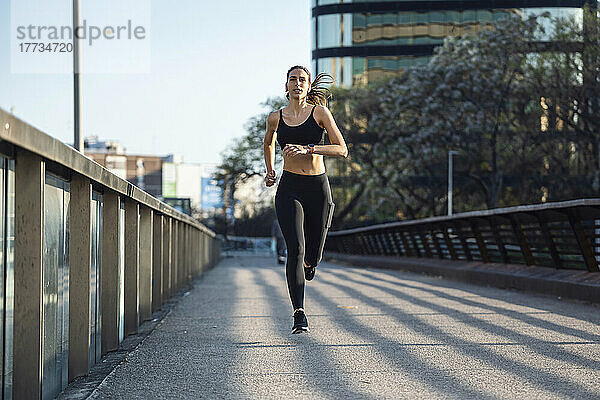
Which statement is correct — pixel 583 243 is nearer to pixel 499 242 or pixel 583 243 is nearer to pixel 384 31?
pixel 499 242

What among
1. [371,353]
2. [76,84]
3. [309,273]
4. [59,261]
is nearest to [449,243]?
[76,84]

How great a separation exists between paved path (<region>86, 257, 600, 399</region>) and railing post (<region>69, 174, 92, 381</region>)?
9.7 inches

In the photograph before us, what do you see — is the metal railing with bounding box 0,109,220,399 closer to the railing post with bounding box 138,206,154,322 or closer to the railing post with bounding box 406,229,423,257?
the railing post with bounding box 138,206,154,322

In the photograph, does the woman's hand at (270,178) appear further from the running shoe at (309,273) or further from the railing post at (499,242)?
the railing post at (499,242)

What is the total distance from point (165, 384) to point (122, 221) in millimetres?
1993

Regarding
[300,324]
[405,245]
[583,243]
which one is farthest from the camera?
[405,245]

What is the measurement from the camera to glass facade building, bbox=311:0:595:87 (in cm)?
5794

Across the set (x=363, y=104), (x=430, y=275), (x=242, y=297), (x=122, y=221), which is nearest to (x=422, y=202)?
(x=363, y=104)

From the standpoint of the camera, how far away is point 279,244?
29.2 meters

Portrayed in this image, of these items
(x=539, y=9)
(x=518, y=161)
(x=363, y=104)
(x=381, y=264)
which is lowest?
(x=381, y=264)

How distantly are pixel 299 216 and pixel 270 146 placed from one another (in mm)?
704

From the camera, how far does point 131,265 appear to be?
661 centimetres

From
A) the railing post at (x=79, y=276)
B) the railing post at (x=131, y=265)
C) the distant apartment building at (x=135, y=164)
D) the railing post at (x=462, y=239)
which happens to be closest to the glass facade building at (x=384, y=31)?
the railing post at (x=462, y=239)

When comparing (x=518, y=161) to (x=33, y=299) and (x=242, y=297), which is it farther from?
(x=33, y=299)
